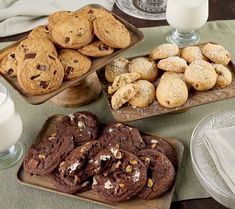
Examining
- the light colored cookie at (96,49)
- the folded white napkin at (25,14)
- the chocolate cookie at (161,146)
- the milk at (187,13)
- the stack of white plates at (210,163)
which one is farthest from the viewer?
the folded white napkin at (25,14)

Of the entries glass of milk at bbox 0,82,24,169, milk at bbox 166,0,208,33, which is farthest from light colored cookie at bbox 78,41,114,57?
milk at bbox 166,0,208,33

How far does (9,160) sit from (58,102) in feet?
0.65

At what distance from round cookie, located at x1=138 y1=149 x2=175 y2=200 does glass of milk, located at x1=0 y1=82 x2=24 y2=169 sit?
0.27 m

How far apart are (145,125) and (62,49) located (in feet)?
0.86

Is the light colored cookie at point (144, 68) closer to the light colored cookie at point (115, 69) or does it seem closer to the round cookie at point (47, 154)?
the light colored cookie at point (115, 69)

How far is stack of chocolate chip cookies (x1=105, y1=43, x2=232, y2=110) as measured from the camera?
0.91 m

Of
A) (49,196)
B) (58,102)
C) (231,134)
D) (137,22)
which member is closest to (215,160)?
(231,134)

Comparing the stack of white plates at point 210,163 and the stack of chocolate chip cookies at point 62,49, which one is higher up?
the stack of chocolate chip cookies at point 62,49

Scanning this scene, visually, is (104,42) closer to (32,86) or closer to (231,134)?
(32,86)

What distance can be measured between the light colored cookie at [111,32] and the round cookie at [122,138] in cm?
19

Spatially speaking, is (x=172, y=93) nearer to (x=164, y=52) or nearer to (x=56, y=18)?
(x=164, y=52)

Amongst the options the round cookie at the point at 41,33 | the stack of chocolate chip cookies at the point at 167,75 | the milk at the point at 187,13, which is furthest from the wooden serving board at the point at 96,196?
the milk at the point at 187,13

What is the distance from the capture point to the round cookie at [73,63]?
35.6 inches

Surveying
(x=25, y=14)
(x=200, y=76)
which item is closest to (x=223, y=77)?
(x=200, y=76)
